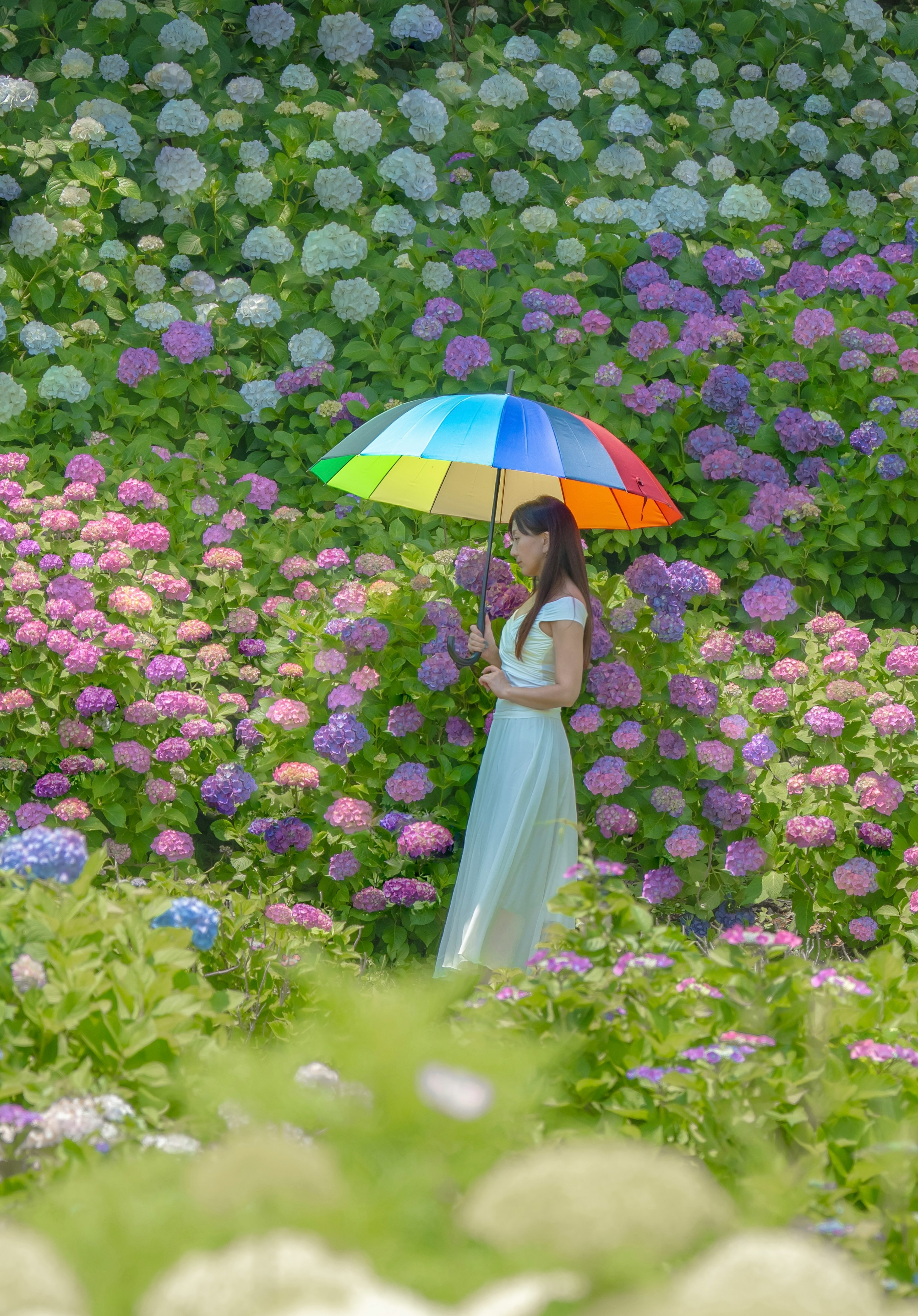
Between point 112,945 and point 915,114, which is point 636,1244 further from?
point 915,114

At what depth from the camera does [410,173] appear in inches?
220

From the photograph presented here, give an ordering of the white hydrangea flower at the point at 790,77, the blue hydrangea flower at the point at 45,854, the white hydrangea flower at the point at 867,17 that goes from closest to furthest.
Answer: the blue hydrangea flower at the point at 45,854 → the white hydrangea flower at the point at 790,77 → the white hydrangea flower at the point at 867,17

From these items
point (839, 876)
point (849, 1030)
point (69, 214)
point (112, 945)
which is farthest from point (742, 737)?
point (69, 214)

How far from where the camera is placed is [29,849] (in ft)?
5.58

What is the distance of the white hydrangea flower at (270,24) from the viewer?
5875mm

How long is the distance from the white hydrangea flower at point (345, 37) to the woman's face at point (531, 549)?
13.0ft

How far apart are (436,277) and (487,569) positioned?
2.36 m

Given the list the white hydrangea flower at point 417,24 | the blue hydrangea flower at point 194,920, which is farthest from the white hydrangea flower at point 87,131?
the blue hydrangea flower at point 194,920

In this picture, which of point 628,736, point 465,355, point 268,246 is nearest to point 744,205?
point 465,355

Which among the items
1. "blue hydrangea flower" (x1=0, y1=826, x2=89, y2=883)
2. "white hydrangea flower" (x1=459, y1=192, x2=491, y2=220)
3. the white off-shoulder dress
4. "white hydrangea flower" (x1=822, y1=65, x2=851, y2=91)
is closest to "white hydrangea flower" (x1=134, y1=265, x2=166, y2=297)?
"white hydrangea flower" (x1=459, y1=192, x2=491, y2=220)

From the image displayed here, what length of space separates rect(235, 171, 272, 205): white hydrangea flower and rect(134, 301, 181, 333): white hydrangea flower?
2.53 feet

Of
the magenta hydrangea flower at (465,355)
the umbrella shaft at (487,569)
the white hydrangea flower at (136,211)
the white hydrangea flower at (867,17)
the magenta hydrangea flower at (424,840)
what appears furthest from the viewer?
the white hydrangea flower at (867,17)

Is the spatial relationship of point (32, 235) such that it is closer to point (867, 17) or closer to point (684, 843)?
point (684, 843)

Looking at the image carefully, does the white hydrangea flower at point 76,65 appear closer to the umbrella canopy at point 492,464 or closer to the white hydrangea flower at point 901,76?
the umbrella canopy at point 492,464
